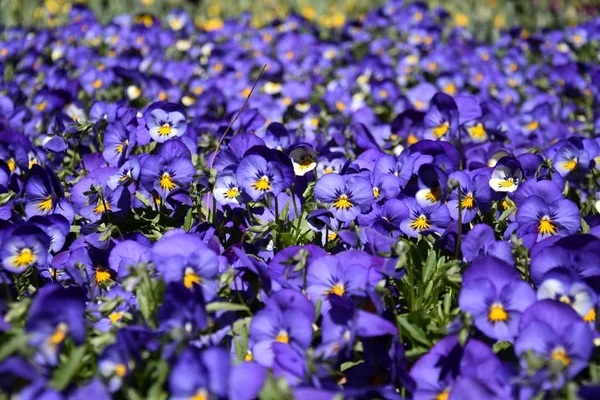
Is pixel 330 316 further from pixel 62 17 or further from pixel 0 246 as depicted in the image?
pixel 62 17

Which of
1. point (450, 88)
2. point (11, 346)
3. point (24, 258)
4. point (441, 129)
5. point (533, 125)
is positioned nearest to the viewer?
point (11, 346)

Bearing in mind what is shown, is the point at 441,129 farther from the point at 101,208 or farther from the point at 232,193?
the point at 101,208

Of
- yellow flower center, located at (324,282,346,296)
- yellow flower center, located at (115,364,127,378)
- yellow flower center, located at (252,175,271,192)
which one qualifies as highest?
yellow flower center, located at (115,364,127,378)

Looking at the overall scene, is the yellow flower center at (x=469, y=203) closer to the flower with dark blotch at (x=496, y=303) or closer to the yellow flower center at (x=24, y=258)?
the flower with dark blotch at (x=496, y=303)

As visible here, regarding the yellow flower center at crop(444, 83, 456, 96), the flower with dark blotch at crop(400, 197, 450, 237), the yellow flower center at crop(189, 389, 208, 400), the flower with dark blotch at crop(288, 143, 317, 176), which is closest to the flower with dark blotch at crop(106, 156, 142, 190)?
the flower with dark blotch at crop(288, 143, 317, 176)

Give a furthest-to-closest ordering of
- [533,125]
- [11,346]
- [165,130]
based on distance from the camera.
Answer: [533,125] → [165,130] → [11,346]

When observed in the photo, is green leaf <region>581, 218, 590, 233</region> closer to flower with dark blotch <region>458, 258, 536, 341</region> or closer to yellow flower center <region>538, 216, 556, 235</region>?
yellow flower center <region>538, 216, 556, 235</region>

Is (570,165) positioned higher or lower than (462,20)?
higher

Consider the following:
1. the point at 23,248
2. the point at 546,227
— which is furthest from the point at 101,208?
the point at 546,227
